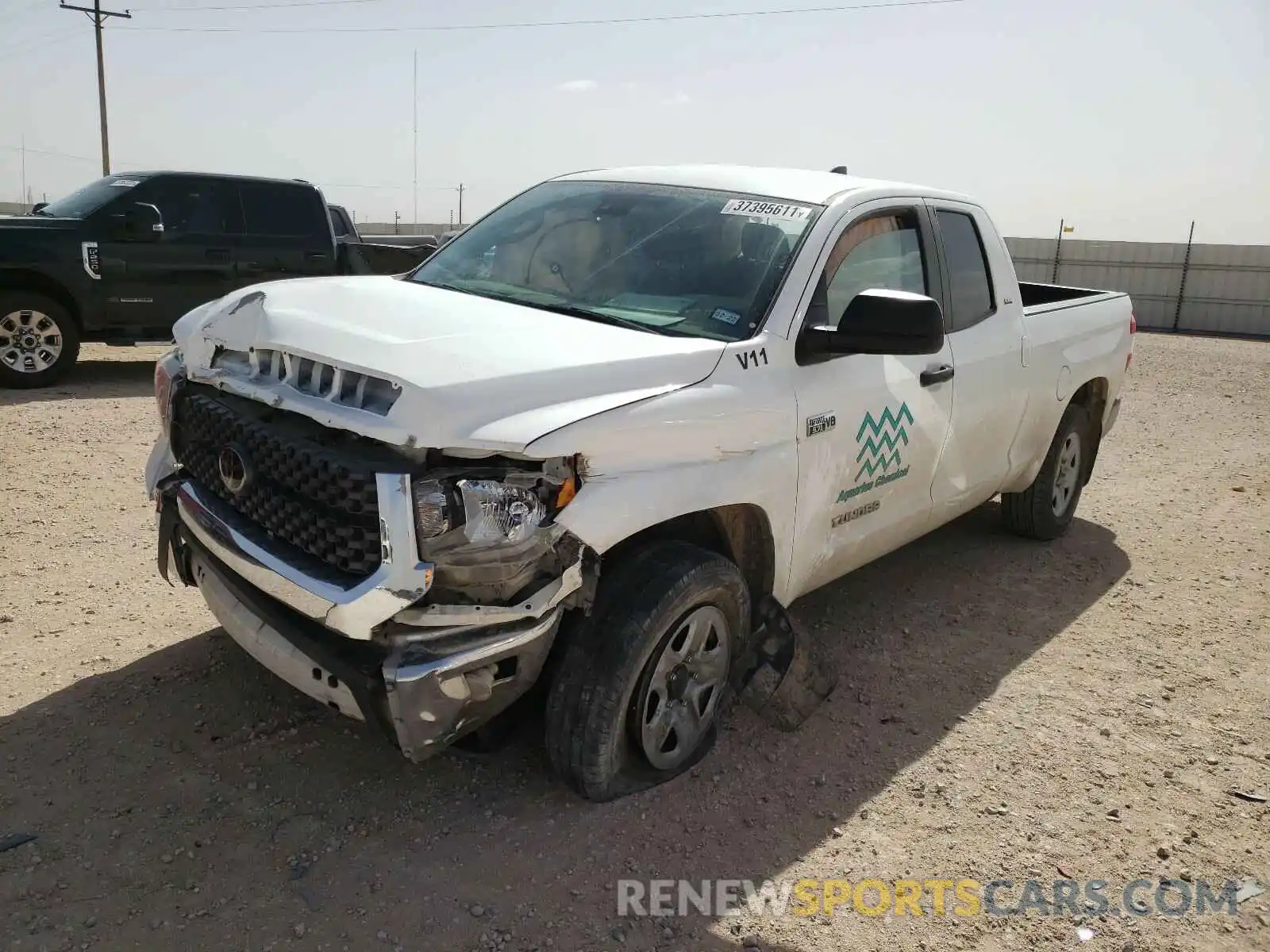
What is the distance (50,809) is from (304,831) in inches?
29.3

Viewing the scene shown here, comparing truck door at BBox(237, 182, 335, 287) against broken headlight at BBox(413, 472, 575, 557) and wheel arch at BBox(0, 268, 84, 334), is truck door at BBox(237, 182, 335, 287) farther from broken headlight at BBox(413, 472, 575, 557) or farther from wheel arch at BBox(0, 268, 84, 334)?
broken headlight at BBox(413, 472, 575, 557)

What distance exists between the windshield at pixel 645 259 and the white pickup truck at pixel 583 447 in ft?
0.04

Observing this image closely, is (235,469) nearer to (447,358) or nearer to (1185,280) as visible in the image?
(447,358)

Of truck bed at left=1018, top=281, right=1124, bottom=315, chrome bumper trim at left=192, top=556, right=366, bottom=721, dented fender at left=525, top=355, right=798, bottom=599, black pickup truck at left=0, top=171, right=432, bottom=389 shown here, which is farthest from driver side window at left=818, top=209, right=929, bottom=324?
black pickup truck at left=0, top=171, right=432, bottom=389

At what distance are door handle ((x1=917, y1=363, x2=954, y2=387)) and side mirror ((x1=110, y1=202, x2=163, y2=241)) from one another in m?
7.53

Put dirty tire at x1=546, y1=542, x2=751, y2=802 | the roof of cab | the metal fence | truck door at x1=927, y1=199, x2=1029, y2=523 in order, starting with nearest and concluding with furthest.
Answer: dirty tire at x1=546, y1=542, x2=751, y2=802 < the roof of cab < truck door at x1=927, y1=199, x2=1029, y2=523 < the metal fence

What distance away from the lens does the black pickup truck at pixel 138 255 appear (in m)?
8.59

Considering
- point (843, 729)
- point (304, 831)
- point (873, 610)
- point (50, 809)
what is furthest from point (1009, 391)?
point (50, 809)

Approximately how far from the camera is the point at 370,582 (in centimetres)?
251

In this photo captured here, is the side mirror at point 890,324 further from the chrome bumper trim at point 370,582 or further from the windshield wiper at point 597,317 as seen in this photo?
the chrome bumper trim at point 370,582

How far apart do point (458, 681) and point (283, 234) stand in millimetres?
8545

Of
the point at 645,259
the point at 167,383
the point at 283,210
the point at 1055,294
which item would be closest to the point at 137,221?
the point at 283,210

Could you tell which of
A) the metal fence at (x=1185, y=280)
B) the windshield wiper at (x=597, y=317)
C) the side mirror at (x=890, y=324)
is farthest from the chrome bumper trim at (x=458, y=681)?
the metal fence at (x=1185, y=280)

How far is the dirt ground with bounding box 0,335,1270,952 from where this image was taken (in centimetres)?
264
